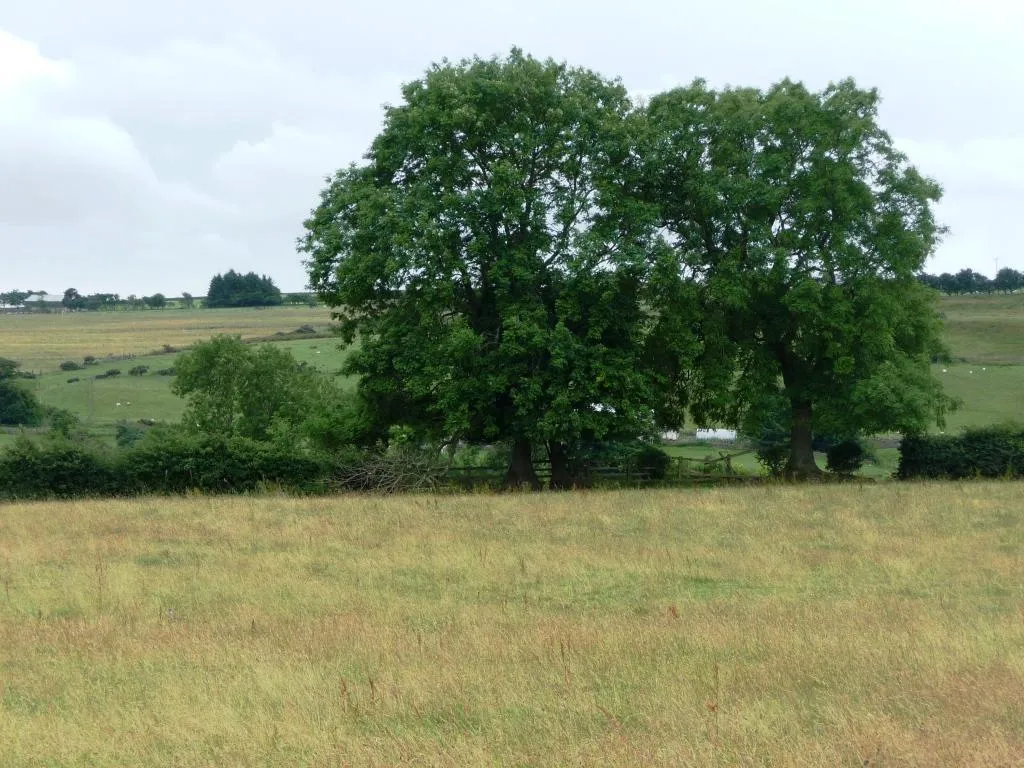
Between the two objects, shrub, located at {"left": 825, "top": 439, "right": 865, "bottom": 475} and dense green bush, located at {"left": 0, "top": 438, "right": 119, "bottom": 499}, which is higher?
dense green bush, located at {"left": 0, "top": 438, "right": 119, "bottom": 499}

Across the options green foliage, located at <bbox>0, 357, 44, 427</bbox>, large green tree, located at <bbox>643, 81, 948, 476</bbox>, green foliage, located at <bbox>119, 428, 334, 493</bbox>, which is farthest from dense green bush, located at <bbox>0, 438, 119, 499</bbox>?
green foliage, located at <bbox>0, 357, 44, 427</bbox>

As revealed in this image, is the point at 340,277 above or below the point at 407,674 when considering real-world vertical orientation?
above

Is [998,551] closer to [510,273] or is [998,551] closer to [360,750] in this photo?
[360,750]

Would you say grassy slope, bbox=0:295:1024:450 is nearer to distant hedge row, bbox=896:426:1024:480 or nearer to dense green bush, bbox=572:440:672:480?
distant hedge row, bbox=896:426:1024:480

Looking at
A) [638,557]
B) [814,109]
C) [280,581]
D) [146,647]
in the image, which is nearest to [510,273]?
[814,109]

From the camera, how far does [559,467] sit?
3928 centimetres

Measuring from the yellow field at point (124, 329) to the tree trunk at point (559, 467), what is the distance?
72404mm

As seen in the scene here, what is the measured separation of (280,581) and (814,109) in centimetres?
2850

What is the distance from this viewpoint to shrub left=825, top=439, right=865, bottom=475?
136 feet

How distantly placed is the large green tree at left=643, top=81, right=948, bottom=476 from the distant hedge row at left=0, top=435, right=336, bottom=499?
49.5 ft

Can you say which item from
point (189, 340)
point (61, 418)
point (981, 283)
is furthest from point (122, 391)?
point (981, 283)

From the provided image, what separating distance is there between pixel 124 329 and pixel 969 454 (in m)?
125

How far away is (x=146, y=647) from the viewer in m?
12.5

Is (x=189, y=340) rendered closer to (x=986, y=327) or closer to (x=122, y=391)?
(x=122, y=391)
